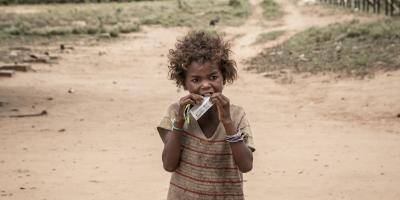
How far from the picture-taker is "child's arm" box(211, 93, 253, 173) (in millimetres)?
2391

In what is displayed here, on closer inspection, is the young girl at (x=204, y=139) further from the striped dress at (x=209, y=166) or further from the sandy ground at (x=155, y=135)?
the sandy ground at (x=155, y=135)

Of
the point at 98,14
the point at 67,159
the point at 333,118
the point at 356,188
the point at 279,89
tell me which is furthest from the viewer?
the point at 98,14

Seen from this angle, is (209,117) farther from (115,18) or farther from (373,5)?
(115,18)

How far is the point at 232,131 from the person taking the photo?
2420 millimetres

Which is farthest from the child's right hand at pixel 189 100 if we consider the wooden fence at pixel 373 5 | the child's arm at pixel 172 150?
the wooden fence at pixel 373 5

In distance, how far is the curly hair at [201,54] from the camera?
8.37 ft

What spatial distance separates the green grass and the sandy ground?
9.48 metres

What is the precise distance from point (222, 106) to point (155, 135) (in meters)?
5.83

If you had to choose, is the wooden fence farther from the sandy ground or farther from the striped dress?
the striped dress

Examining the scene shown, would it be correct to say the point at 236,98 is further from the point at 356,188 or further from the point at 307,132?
the point at 356,188

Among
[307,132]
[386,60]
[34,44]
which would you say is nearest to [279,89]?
[386,60]

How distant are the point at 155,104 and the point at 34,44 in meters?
11.9

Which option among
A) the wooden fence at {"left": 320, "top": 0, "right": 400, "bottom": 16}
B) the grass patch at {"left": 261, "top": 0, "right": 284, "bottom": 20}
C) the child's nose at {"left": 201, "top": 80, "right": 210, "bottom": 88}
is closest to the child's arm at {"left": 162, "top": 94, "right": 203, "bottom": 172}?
the child's nose at {"left": 201, "top": 80, "right": 210, "bottom": 88}

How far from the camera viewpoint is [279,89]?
12102 mm
